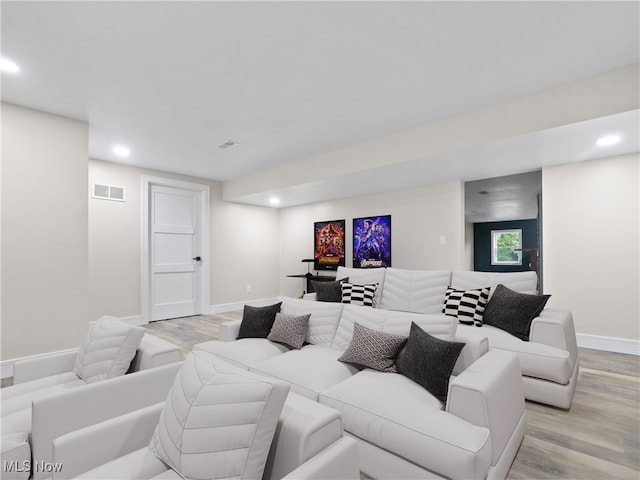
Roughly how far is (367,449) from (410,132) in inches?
126

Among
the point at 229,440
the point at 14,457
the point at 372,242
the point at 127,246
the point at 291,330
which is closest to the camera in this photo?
the point at 229,440

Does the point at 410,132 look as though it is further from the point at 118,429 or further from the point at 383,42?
the point at 118,429

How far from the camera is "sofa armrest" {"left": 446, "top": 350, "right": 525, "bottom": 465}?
1.45m

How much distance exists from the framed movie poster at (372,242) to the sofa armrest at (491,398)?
3920mm

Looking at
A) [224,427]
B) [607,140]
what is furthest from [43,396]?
[607,140]

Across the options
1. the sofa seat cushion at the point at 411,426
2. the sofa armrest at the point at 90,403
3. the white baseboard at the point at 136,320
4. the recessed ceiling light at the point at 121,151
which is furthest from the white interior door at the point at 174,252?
the sofa seat cushion at the point at 411,426

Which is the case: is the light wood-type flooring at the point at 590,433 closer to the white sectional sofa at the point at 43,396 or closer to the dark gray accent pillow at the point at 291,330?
the dark gray accent pillow at the point at 291,330

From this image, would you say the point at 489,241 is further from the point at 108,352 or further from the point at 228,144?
the point at 108,352

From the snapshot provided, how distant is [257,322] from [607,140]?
3.78 metres

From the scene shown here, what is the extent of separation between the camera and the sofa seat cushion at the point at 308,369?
1.89 meters

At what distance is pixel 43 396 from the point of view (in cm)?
154

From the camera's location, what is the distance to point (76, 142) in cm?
346

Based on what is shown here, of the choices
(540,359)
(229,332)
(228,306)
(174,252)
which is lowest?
(228,306)

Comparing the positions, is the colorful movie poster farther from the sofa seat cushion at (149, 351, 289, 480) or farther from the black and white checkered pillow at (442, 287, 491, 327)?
the sofa seat cushion at (149, 351, 289, 480)
